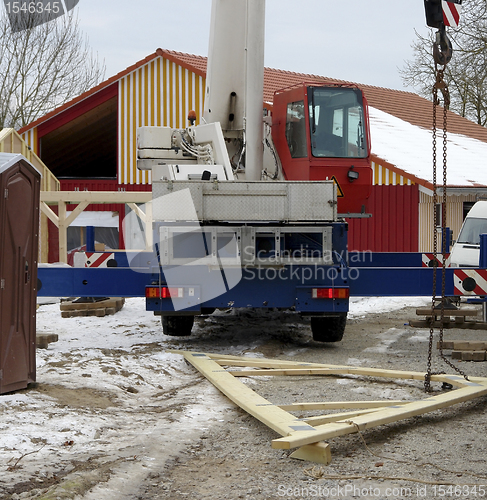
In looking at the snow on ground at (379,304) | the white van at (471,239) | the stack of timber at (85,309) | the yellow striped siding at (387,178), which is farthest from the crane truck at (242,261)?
the yellow striped siding at (387,178)

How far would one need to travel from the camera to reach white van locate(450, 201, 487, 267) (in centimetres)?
1512

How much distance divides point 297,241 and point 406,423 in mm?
3906

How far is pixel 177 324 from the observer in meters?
9.94

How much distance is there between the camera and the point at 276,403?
6.59 m

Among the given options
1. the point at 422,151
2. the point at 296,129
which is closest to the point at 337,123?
the point at 296,129

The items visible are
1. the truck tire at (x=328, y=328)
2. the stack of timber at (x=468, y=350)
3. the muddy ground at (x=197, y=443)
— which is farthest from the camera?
the truck tire at (x=328, y=328)

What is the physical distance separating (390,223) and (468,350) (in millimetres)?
14633

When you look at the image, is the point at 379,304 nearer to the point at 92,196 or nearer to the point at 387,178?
the point at 92,196

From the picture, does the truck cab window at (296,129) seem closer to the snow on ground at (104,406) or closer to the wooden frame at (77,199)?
the snow on ground at (104,406)

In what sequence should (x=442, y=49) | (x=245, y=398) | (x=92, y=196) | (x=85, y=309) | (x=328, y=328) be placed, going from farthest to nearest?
(x=92, y=196), (x=85, y=309), (x=328, y=328), (x=442, y=49), (x=245, y=398)

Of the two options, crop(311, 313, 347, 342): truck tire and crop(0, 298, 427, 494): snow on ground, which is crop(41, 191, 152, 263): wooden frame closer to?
crop(0, 298, 427, 494): snow on ground

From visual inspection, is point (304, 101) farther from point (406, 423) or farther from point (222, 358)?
point (406, 423)

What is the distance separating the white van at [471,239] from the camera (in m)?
15.1

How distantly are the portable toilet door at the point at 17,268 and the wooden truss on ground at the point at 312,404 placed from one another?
179cm
